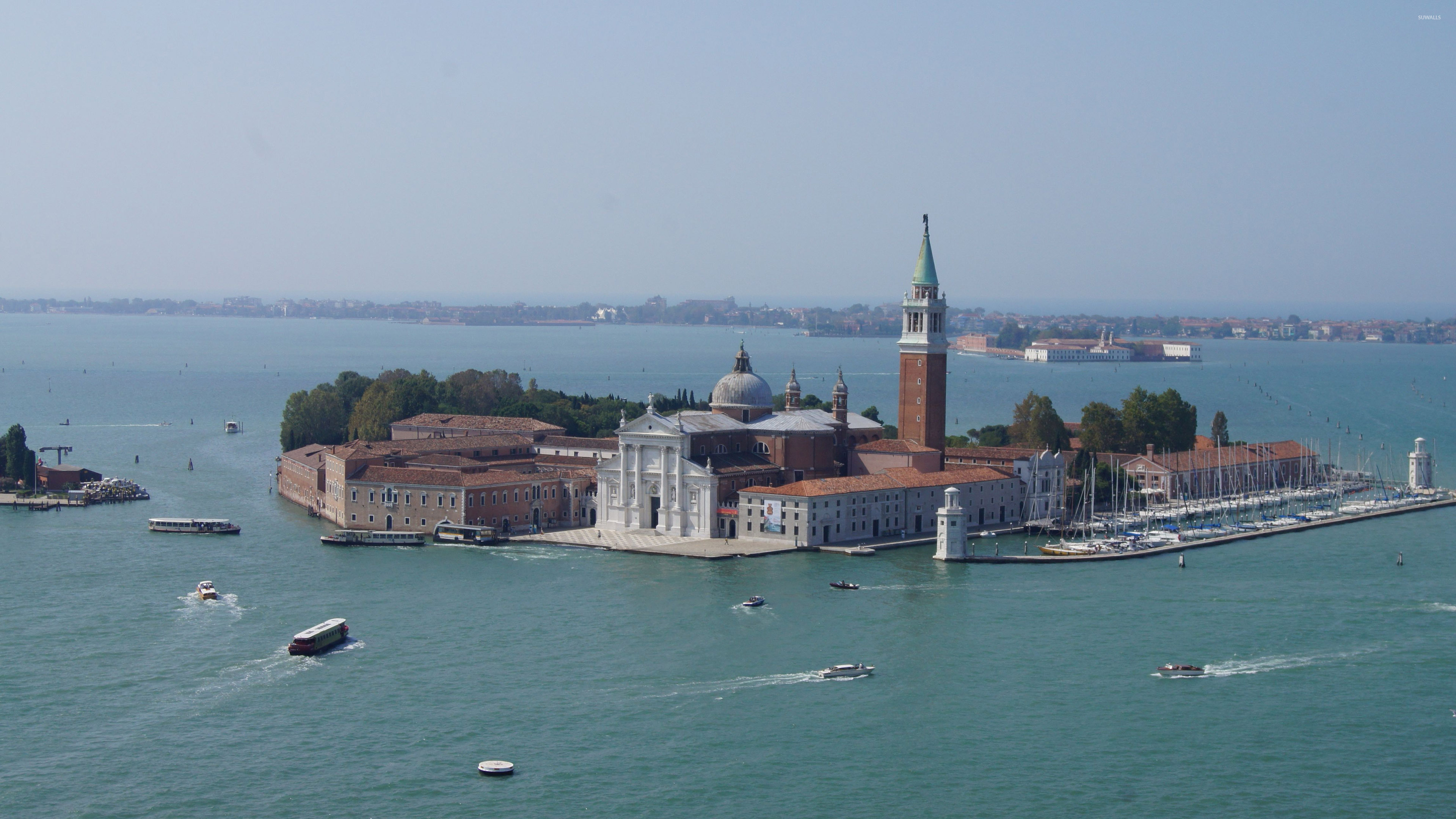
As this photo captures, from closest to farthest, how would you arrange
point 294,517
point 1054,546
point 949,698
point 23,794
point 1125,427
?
point 23,794
point 949,698
point 1054,546
point 294,517
point 1125,427

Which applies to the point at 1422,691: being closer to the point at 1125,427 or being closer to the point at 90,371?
the point at 1125,427

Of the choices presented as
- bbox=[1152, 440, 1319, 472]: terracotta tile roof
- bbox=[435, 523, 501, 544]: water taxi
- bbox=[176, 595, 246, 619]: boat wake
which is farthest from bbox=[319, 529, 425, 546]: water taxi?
bbox=[1152, 440, 1319, 472]: terracotta tile roof

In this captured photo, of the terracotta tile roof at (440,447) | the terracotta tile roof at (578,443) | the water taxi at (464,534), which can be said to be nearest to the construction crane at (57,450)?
the terracotta tile roof at (440,447)

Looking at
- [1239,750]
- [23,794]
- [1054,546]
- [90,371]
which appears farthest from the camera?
[90,371]

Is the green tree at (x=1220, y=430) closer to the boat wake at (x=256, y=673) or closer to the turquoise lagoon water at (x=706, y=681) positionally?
the turquoise lagoon water at (x=706, y=681)

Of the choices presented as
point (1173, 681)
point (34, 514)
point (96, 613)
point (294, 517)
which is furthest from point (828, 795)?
point (34, 514)

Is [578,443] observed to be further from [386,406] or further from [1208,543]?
[1208,543]
